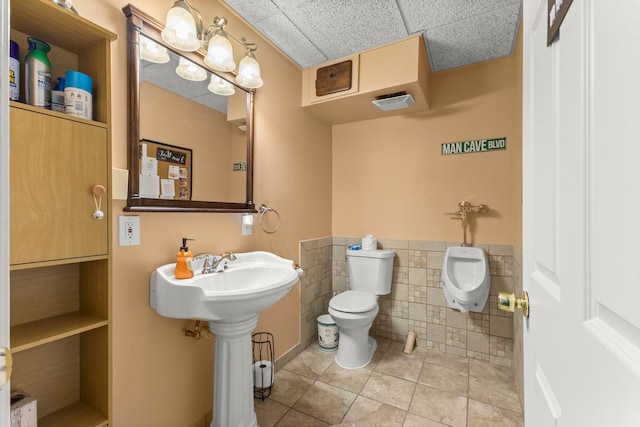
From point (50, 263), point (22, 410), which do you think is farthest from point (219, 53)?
point (22, 410)

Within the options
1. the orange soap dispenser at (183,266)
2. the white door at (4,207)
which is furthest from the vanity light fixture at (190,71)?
the white door at (4,207)

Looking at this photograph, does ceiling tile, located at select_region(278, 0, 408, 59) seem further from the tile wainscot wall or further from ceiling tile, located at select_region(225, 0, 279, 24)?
the tile wainscot wall

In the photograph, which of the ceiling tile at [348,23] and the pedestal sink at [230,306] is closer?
the pedestal sink at [230,306]

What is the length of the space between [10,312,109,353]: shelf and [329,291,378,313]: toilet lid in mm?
1504

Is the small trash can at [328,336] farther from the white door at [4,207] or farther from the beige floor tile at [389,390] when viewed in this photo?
the white door at [4,207]

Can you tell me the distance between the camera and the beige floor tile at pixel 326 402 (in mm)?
1702

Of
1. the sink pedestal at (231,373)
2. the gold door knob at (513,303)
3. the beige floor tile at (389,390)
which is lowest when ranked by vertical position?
the beige floor tile at (389,390)

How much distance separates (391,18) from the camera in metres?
1.79

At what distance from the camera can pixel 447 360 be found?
2.32 m

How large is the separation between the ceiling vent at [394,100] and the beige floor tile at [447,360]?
2.08m

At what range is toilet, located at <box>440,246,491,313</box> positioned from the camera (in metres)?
2.10

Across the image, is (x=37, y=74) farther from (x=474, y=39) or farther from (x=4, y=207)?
(x=474, y=39)

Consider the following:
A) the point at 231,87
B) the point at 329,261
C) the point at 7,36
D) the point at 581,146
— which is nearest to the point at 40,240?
the point at 7,36

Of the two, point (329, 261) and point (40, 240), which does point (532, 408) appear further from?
point (329, 261)
